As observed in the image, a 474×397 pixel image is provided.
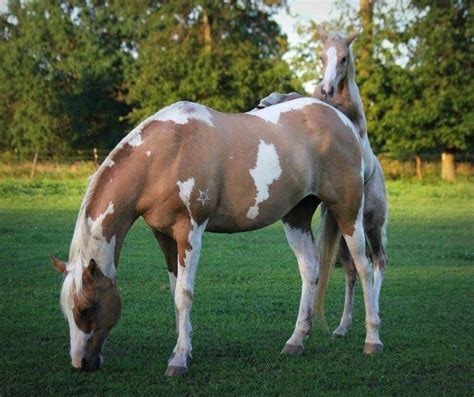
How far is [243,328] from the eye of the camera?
22.8ft

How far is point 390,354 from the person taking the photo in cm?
611

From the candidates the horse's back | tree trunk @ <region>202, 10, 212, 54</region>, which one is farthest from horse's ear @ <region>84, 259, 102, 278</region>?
tree trunk @ <region>202, 10, 212, 54</region>

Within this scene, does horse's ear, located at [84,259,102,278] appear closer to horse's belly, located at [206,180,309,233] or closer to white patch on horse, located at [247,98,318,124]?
horse's belly, located at [206,180,309,233]

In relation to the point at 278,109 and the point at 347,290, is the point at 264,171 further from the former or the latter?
the point at 347,290

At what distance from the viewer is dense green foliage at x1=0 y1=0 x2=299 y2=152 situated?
38438 millimetres

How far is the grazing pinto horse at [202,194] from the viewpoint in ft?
17.4

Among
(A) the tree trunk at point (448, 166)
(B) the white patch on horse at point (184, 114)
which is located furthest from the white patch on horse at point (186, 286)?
(A) the tree trunk at point (448, 166)

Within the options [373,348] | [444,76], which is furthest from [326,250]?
[444,76]

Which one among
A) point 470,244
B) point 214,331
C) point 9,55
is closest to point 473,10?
point 470,244

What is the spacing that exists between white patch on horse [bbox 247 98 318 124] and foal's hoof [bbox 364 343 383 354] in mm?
2041

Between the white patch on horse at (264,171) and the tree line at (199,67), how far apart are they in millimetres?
27766

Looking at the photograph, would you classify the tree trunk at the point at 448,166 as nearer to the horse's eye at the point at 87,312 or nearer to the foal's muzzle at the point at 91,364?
the foal's muzzle at the point at 91,364

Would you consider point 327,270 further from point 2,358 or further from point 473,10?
point 473,10

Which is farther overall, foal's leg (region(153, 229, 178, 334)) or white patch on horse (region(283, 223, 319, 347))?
white patch on horse (region(283, 223, 319, 347))
